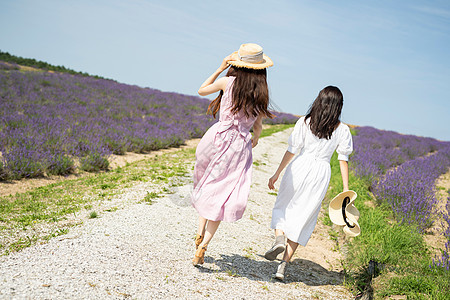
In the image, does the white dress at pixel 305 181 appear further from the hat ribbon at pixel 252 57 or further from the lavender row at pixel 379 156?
the lavender row at pixel 379 156

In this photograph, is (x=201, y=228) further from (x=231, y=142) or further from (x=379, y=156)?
(x=379, y=156)

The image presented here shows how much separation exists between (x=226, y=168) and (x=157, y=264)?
1.03 m

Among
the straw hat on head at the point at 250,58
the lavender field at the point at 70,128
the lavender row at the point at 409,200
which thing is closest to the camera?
the straw hat on head at the point at 250,58

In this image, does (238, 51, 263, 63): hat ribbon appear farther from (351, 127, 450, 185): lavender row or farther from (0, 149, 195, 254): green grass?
(351, 127, 450, 185): lavender row

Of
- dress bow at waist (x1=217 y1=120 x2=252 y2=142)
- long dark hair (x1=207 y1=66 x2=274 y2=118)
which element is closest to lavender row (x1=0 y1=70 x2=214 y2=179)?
dress bow at waist (x1=217 y1=120 x2=252 y2=142)

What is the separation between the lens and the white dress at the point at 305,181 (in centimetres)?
337

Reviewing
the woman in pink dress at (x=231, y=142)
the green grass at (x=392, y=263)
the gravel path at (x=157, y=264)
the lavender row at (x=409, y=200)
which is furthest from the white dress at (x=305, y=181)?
the lavender row at (x=409, y=200)

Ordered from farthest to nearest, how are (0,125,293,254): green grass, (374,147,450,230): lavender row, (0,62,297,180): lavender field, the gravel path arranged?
(0,62,297,180): lavender field < (374,147,450,230): lavender row < (0,125,293,254): green grass < the gravel path

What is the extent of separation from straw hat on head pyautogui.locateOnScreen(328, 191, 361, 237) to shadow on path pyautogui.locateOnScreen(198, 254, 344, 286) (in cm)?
66

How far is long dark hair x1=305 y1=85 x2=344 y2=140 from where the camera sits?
11.0 feet

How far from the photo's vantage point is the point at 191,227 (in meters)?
4.35

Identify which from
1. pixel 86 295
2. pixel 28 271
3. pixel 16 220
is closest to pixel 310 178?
pixel 86 295

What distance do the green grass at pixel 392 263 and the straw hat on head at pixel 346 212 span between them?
583mm

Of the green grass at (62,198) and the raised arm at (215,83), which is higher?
the raised arm at (215,83)
